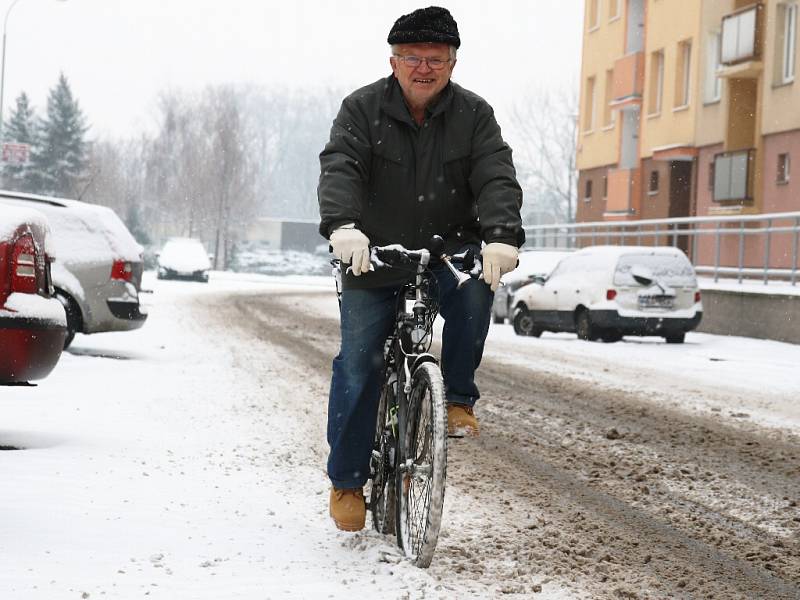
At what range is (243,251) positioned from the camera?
3880 inches

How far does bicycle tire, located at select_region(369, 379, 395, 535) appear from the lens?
474 cm

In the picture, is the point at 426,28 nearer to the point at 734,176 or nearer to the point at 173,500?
the point at 173,500

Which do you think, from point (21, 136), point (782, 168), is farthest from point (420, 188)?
point (21, 136)

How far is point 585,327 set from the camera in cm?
1955

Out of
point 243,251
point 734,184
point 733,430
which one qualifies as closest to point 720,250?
point 734,184

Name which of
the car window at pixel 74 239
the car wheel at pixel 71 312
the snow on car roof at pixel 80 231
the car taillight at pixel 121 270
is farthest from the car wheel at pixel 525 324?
the car wheel at pixel 71 312

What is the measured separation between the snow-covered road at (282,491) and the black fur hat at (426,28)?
6.00ft

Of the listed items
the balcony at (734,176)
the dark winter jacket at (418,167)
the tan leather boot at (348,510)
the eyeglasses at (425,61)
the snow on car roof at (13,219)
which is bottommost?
the tan leather boot at (348,510)

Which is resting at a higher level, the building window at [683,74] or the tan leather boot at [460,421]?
the building window at [683,74]

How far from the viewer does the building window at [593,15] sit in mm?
41856

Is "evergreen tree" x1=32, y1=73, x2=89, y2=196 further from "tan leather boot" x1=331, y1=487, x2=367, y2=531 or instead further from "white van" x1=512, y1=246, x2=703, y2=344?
"tan leather boot" x1=331, y1=487, x2=367, y2=531

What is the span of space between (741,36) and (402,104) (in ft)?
87.7

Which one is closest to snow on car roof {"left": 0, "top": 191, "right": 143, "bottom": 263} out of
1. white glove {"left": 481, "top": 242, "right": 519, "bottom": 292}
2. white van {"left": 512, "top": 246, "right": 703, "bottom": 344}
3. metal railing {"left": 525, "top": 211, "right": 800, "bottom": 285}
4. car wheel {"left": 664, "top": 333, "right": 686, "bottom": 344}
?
white van {"left": 512, "top": 246, "right": 703, "bottom": 344}

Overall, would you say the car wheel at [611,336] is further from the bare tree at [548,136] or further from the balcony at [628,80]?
the bare tree at [548,136]
